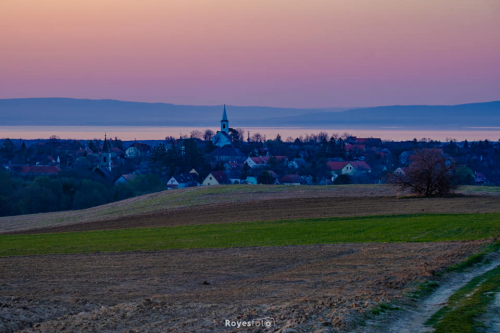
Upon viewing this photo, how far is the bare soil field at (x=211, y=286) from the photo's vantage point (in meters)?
10.1

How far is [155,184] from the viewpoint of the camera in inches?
3226

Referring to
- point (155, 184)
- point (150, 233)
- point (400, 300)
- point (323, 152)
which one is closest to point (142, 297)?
point (400, 300)

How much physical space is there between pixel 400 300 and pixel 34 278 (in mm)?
10097

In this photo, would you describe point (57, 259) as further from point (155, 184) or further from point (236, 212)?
point (155, 184)

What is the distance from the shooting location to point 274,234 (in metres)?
24.7

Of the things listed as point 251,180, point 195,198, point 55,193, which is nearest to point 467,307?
point 195,198

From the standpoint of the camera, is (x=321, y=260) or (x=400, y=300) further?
(x=321, y=260)

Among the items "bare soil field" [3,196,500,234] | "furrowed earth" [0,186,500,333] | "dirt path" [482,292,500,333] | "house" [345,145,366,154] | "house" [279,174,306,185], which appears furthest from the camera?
"house" [345,145,366,154]

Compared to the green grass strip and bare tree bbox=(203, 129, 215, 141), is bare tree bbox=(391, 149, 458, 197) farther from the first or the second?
bare tree bbox=(203, 129, 215, 141)

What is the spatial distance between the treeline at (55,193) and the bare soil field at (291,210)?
90.8 ft

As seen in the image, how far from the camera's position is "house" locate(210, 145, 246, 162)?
131163 millimetres

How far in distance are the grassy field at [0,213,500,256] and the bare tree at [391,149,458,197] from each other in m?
10.4

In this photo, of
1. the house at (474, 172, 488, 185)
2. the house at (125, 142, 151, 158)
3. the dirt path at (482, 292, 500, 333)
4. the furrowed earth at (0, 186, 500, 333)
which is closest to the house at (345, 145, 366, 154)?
the house at (474, 172, 488, 185)

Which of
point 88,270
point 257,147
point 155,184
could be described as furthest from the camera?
point 257,147
